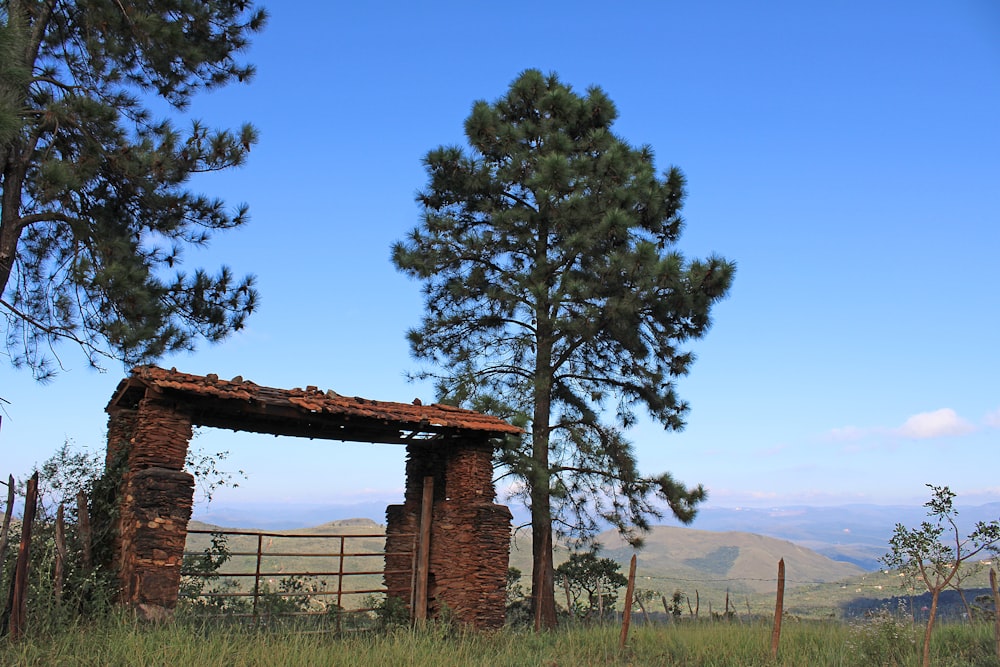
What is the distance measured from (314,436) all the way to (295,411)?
1.25 meters

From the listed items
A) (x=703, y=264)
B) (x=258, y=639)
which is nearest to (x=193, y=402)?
(x=258, y=639)

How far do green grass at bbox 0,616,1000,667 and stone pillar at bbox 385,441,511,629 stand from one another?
1.55 ft

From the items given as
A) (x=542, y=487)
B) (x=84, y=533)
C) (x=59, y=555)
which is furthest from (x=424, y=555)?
(x=59, y=555)

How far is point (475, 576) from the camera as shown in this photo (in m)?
11.5

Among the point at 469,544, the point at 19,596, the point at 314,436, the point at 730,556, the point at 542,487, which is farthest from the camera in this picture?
the point at 730,556

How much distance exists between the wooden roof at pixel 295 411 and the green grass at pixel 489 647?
2.68m

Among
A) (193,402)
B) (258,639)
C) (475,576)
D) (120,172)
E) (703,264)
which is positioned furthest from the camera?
(703,264)

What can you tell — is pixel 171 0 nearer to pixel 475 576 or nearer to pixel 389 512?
pixel 389 512

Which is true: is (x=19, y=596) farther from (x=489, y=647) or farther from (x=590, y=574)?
(x=590, y=574)

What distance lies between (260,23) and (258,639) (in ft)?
39.9

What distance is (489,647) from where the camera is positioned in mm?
10383

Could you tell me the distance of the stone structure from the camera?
9094 mm

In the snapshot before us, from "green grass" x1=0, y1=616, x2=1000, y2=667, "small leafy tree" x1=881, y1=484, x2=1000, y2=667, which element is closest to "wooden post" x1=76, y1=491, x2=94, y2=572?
"green grass" x1=0, y1=616, x2=1000, y2=667

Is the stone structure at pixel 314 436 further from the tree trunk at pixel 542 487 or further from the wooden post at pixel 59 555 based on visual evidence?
the tree trunk at pixel 542 487
